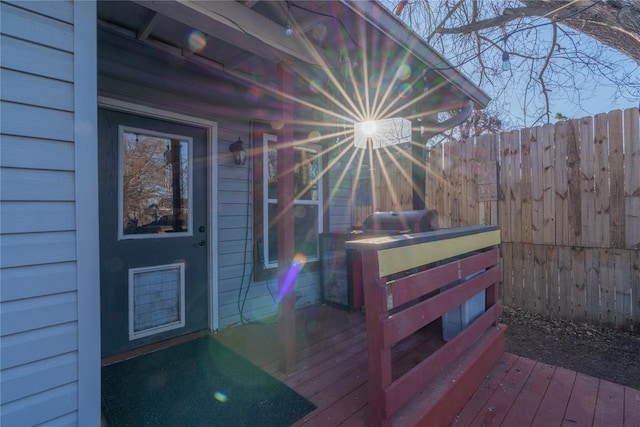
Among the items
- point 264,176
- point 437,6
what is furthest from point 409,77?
point 437,6

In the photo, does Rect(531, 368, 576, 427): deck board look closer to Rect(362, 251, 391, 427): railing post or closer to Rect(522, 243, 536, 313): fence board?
Rect(362, 251, 391, 427): railing post

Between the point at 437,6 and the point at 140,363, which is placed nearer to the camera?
the point at 140,363

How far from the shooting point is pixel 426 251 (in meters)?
1.91

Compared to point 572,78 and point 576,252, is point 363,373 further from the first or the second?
point 572,78

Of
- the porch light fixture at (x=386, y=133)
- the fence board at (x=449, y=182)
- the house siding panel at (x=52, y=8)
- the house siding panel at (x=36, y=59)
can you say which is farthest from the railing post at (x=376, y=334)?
the porch light fixture at (x=386, y=133)

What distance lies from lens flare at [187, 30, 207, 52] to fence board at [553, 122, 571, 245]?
144 inches

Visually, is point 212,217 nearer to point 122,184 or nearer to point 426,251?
point 122,184

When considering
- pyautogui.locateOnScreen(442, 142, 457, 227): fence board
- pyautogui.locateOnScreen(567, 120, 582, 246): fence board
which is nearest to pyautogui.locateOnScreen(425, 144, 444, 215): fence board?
pyautogui.locateOnScreen(442, 142, 457, 227): fence board

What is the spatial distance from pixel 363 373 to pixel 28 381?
1.82 meters

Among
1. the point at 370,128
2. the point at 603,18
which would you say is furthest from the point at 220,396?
the point at 603,18

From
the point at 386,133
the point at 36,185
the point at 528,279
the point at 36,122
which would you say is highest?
the point at 386,133

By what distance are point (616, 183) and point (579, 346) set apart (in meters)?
1.61

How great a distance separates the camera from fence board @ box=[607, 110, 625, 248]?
306 centimetres

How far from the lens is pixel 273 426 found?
1760 mm
